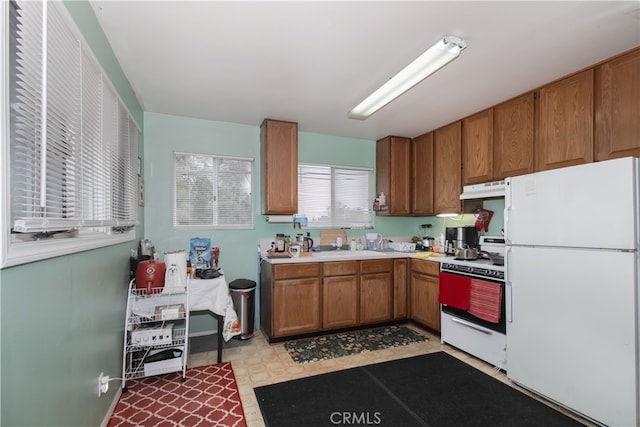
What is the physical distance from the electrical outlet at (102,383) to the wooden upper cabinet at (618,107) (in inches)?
152

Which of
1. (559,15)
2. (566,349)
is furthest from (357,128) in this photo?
(566,349)

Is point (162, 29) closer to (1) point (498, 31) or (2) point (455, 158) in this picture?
(1) point (498, 31)

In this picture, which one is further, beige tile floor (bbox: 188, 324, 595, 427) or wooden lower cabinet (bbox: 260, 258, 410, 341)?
wooden lower cabinet (bbox: 260, 258, 410, 341)

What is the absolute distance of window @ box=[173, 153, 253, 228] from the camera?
3557 mm

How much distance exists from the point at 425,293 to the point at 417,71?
251cm

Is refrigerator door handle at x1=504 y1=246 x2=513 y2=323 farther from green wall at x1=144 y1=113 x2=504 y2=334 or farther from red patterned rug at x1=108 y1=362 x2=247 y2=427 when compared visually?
red patterned rug at x1=108 y1=362 x2=247 y2=427

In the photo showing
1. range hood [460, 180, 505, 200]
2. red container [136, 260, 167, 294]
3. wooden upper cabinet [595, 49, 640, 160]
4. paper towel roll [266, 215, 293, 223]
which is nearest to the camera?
wooden upper cabinet [595, 49, 640, 160]

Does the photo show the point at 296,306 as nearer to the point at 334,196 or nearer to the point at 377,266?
the point at 377,266

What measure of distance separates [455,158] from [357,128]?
1291 mm

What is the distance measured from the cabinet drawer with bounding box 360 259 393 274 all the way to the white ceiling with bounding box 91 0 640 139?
6.14 ft

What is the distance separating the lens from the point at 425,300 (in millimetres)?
3596

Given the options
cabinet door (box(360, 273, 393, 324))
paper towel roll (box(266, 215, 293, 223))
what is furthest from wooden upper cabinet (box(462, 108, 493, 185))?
paper towel roll (box(266, 215, 293, 223))

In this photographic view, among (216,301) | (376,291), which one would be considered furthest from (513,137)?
(216,301)

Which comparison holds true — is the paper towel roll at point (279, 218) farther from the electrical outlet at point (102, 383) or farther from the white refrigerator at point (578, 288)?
the white refrigerator at point (578, 288)
